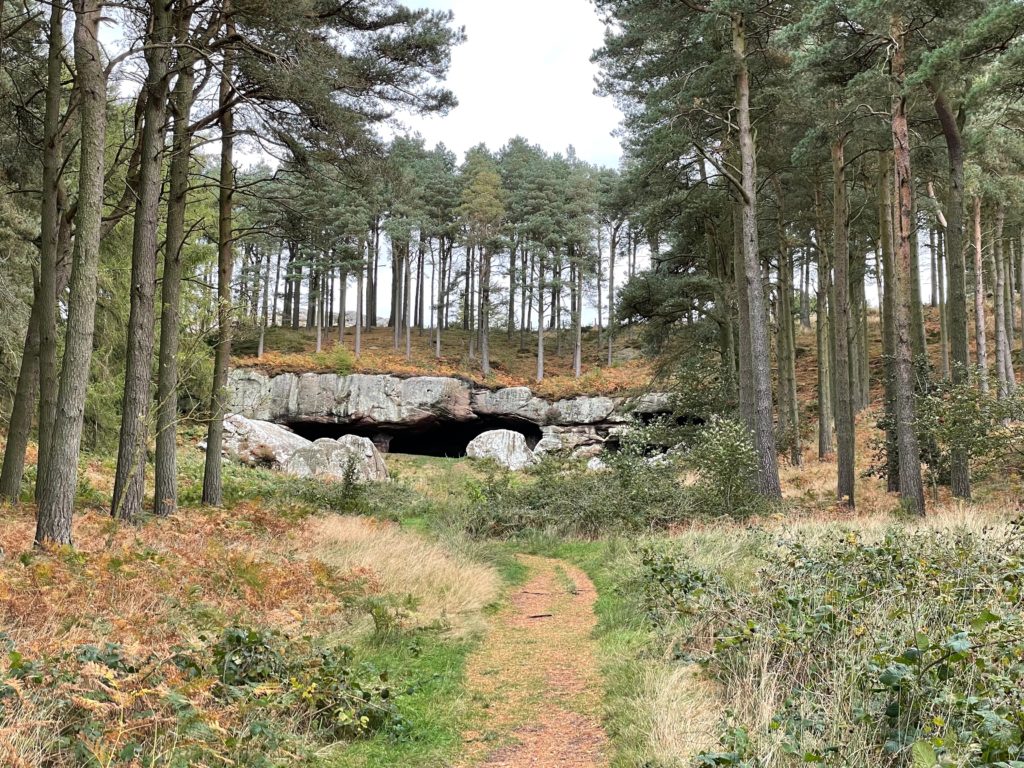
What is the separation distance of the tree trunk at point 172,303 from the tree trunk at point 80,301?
9.31ft

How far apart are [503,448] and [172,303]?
1820 cm

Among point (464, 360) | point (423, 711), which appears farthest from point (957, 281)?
point (464, 360)

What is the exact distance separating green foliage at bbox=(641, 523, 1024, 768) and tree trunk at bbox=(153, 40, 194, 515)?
282 inches

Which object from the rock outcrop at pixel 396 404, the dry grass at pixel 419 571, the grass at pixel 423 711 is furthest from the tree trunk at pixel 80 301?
the rock outcrop at pixel 396 404

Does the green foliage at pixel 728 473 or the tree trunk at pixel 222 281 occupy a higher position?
the tree trunk at pixel 222 281

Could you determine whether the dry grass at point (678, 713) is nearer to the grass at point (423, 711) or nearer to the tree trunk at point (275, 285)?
the grass at point (423, 711)

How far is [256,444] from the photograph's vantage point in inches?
824

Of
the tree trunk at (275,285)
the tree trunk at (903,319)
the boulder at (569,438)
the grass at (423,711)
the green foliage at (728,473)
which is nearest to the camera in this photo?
the grass at (423,711)

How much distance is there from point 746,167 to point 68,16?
35.2 ft

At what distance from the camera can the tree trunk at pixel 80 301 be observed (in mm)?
6016

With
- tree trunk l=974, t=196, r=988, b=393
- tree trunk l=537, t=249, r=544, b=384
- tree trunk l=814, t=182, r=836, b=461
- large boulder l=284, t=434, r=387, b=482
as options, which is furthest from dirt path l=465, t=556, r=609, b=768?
tree trunk l=537, t=249, r=544, b=384

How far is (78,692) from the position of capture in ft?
10.0

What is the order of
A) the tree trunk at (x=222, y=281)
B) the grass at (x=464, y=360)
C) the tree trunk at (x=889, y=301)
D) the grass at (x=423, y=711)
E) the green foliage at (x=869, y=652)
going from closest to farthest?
the green foliage at (x=869, y=652) < the grass at (x=423, y=711) < the tree trunk at (x=222, y=281) < the tree trunk at (x=889, y=301) < the grass at (x=464, y=360)

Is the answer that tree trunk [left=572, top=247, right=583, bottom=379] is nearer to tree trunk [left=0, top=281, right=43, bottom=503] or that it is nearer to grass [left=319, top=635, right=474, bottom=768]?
tree trunk [left=0, top=281, right=43, bottom=503]
